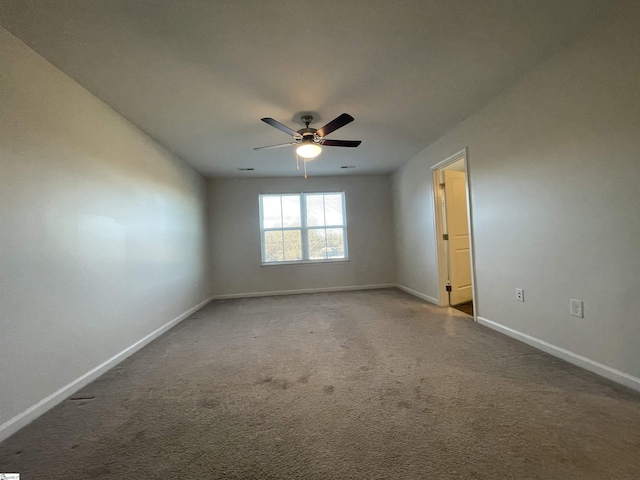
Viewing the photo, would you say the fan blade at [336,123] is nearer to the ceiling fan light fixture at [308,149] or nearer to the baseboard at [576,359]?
the ceiling fan light fixture at [308,149]

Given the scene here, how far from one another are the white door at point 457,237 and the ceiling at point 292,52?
1.21m

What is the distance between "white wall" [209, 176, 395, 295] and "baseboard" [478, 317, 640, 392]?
2882 mm

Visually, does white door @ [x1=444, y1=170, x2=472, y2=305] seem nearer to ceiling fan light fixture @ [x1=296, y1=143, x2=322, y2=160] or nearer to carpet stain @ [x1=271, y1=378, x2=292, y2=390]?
ceiling fan light fixture @ [x1=296, y1=143, x2=322, y2=160]

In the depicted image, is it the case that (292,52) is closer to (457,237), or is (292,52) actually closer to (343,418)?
(343,418)

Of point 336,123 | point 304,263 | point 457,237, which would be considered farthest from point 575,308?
point 304,263

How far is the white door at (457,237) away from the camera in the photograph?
3.79m

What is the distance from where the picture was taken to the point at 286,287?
5.23 meters

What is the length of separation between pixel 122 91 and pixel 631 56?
3.48 meters

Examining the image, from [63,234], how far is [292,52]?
2005mm

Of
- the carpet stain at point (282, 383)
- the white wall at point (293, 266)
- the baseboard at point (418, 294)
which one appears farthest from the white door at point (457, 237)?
the carpet stain at point (282, 383)

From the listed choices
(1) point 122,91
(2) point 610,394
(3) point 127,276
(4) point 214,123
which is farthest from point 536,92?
(3) point 127,276

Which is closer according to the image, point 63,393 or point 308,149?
point 63,393

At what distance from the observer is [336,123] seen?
2.34m

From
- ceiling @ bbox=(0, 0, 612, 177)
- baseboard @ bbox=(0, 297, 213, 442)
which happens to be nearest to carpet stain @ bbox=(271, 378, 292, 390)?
baseboard @ bbox=(0, 297, 213, 442)
